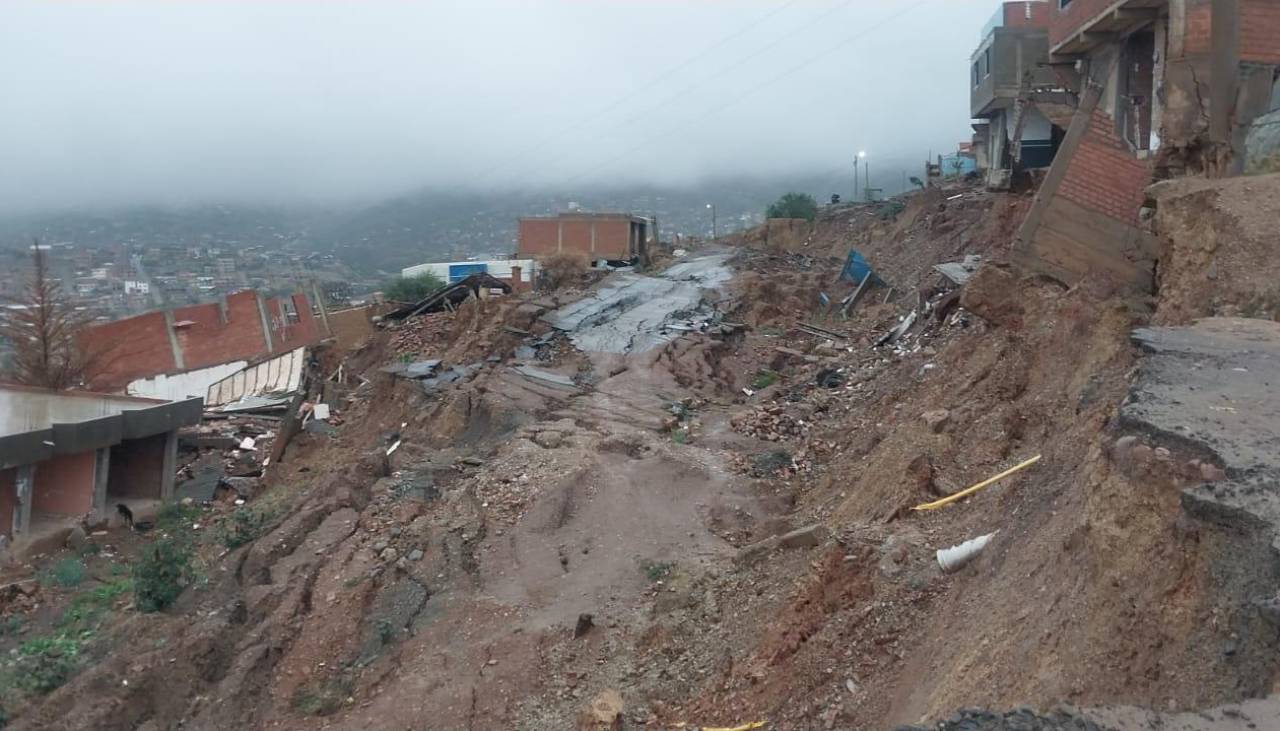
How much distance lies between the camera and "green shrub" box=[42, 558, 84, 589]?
1092 centimetres

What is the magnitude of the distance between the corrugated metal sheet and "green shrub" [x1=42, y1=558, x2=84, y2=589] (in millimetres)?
10226

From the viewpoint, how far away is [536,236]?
40969 millimetres

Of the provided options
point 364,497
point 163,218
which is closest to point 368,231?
point 163,218

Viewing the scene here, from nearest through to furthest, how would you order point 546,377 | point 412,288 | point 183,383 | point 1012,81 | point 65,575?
point 65,575 < point 546,377 < point 183,383 < point 1012,81 < point 412,288

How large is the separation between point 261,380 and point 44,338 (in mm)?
5315

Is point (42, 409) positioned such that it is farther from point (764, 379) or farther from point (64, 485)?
point (764, 379)

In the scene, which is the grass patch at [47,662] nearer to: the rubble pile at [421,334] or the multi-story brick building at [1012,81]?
the rubble pile at [421,334]

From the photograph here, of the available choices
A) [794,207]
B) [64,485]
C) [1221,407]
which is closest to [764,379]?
[64,485]

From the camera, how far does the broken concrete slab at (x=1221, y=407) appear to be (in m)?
2.96

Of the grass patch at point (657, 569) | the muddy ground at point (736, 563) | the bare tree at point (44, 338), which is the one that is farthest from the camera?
the bare tree at point (44, 338)

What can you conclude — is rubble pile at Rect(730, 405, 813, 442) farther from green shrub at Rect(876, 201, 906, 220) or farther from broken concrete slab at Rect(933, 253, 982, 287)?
green shrub at Rect(876, 201, 906, 220)

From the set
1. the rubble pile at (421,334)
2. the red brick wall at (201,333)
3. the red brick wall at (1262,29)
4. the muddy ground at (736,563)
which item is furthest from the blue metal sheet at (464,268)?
the red brick wall at (1262,29)

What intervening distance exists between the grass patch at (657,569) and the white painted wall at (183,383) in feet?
62.4

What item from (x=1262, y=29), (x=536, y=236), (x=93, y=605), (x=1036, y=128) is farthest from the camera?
(x=536, y=236)
